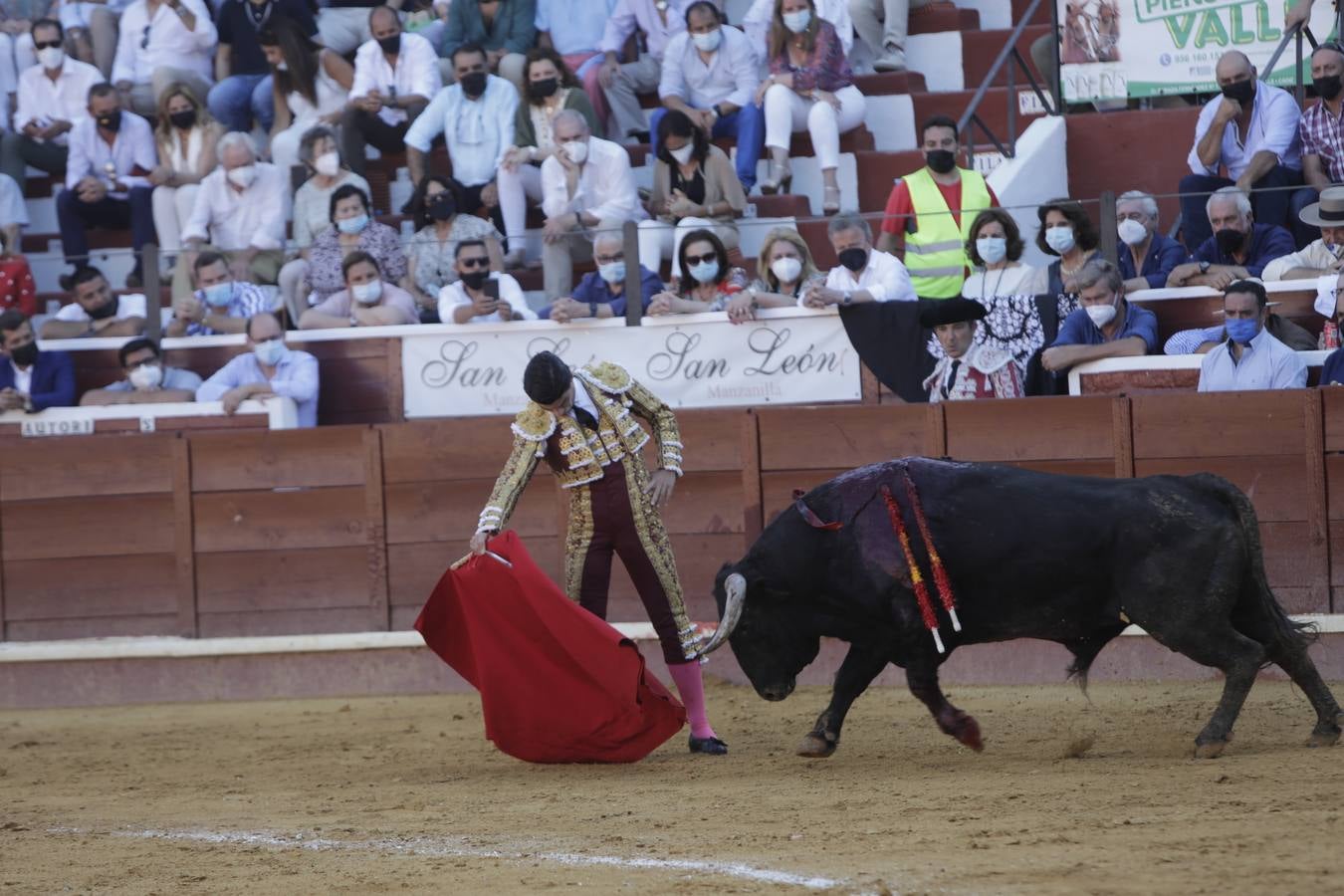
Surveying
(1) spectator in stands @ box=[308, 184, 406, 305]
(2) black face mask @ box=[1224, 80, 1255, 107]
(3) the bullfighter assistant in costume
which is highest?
(2) black face mask @ box=[1224, 80, 1255, 107]

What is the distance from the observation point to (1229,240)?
774cm

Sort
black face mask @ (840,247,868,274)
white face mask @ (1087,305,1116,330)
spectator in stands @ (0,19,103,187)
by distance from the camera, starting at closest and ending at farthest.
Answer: white face mask @ (1087,305,1116,330) < black face mask @ (840,247,868,274) < spectator in stands @ (0,19,103,187)

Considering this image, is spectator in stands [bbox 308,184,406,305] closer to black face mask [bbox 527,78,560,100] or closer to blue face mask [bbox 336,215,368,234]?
blue face mask [bbox 336,215,368,234]

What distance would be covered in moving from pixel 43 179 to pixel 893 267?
19.0 ft

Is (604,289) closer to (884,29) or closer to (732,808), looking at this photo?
(884,29)

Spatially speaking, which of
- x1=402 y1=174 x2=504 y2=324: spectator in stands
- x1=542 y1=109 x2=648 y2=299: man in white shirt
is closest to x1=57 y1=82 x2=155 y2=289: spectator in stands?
x1=402 y1=174 x2=504 y2=324: spectator in stands

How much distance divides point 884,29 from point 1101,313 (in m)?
3.61

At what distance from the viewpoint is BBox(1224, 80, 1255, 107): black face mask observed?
8.32 meters

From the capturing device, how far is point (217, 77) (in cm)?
1117

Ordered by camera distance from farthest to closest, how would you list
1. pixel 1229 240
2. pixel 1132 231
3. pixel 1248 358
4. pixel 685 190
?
1. pixel 685 190
2. pixel 1132 231
3. pixel 1229 240
4. pixel 1248 358

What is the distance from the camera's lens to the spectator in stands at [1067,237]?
7.81 metres

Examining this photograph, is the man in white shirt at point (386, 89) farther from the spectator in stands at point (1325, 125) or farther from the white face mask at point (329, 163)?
the spectator in stands at point (1325, 125)

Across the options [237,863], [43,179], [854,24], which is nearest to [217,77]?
[43,179]

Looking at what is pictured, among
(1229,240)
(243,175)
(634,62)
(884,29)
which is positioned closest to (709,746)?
(1229,240)
